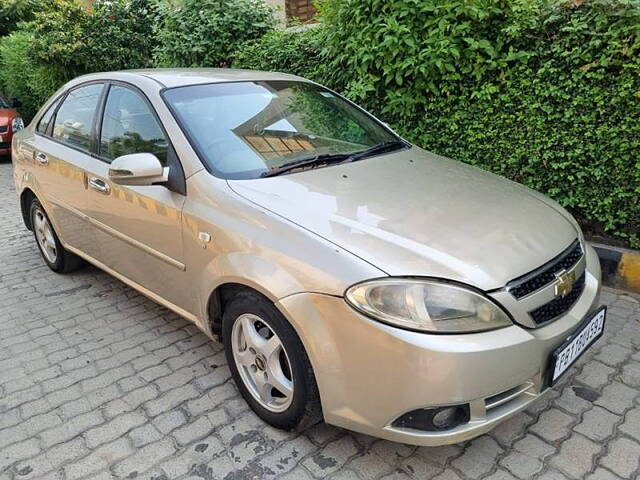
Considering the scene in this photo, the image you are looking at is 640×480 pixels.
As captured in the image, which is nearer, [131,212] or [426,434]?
[426,434]

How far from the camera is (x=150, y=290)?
10.2ft

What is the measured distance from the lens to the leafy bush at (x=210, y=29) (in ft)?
20.6

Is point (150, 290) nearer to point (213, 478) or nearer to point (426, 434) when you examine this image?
point (213, 478)

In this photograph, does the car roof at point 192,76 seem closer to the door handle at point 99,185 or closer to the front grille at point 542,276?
the door handle at point 99,185

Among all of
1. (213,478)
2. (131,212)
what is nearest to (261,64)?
(131,212)

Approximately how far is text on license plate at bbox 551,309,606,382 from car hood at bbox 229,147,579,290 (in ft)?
1.16

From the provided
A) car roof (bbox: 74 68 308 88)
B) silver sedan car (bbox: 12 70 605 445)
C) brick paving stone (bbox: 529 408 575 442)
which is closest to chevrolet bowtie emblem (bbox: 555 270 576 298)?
silver sedan car (bbox: 12 70 605 445)

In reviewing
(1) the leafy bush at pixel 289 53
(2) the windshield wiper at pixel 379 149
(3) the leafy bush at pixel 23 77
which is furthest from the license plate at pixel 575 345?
(3) the leafy bush at pixel 23 77

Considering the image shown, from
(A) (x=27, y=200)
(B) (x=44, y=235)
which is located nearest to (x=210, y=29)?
(A) (x=27, y=200)

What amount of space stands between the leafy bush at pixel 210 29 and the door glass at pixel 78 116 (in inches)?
107

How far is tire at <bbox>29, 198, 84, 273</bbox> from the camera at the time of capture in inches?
165

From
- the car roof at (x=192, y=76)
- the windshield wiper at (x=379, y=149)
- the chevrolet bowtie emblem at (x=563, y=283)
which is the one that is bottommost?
the chevrolet bowtie emblem at (x=563, y=283)

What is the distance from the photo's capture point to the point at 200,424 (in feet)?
8.27

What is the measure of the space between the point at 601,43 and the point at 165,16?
17.4ft
